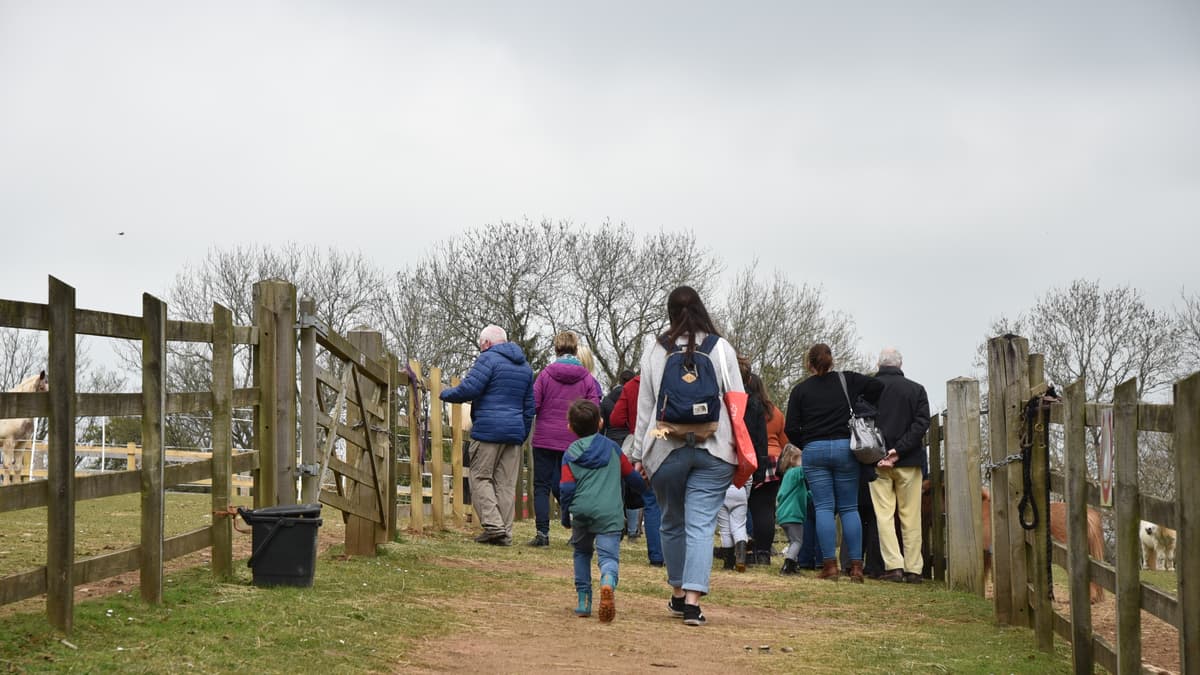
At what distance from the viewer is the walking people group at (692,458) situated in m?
7.84

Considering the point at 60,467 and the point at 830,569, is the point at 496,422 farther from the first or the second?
the point at 60,467

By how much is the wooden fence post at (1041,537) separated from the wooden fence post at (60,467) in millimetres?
4755

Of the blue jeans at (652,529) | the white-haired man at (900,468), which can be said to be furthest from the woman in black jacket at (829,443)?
the blue jeans at (652,529)

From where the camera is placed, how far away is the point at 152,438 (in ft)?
21.3

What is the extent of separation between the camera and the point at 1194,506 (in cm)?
436

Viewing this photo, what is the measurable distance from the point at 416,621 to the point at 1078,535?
3.43 metres

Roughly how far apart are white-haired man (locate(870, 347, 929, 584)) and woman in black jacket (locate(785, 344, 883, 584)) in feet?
0.63

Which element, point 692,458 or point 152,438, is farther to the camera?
point 692,458

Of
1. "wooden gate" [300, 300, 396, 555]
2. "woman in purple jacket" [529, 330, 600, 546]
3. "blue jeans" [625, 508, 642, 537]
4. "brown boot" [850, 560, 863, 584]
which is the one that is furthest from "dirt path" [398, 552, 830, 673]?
"blue jeans" [625, 508, 642, 537]

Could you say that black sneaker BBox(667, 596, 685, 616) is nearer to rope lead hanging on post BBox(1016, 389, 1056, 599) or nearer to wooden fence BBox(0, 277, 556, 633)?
rope lead hanging on post BBox(1016, 389, 1056, 599)

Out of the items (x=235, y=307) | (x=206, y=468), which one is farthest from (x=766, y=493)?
(x=235, y=307)

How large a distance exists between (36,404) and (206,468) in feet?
6.39

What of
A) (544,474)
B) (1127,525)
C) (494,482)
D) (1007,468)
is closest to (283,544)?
(1007,468)

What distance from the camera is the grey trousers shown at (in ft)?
41.6
